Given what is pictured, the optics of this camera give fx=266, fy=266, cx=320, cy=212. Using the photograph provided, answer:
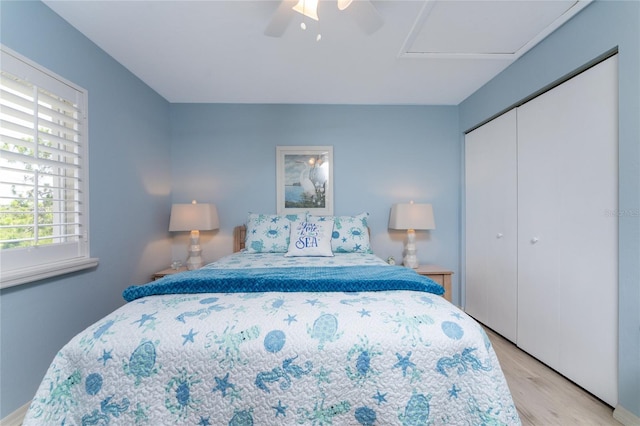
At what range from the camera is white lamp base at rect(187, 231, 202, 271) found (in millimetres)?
2791

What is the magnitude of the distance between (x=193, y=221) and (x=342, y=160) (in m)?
1.74

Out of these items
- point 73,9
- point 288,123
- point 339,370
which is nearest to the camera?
point 339,370

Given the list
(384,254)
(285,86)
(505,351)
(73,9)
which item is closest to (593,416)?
(505,351)

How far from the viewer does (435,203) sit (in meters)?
3.13

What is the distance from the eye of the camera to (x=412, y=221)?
2.78 metres

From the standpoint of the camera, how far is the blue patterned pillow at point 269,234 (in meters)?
2.55

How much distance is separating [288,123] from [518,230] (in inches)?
98.2

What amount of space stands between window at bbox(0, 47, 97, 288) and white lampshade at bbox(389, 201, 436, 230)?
2669 mm

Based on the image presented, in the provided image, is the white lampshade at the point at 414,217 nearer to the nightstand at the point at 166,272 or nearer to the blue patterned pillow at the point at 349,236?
the blue patterned pillow at the point at 349,236

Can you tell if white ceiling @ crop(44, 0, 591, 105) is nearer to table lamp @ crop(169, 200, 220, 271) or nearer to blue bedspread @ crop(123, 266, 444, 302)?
table lamp @ crop(169, 200, 220, 271)

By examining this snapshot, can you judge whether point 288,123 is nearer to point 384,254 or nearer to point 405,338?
point 384,254

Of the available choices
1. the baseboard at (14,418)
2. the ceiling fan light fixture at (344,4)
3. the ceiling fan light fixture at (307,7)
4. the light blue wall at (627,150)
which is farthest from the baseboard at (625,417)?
the baseboard at (14,418)

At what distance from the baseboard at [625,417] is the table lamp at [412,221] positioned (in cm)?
159

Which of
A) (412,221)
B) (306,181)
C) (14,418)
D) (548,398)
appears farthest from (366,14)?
(14,418)
